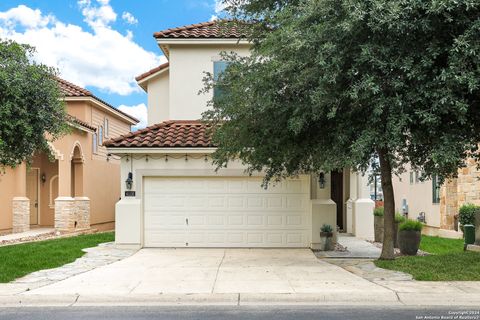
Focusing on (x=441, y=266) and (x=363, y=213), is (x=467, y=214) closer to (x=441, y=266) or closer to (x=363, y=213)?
(x=363, y=213)

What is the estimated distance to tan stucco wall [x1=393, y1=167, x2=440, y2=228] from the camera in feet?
91.4

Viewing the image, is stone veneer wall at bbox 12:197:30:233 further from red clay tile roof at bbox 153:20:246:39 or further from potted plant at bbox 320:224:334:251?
potted plant at bbox 320:224:334:251

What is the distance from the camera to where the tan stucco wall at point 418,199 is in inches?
1097

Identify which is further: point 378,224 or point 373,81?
point 378,224

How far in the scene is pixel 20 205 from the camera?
71.7ft

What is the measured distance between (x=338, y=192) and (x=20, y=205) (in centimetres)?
1316

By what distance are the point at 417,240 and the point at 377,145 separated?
622cm

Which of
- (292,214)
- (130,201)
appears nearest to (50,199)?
(130,201)

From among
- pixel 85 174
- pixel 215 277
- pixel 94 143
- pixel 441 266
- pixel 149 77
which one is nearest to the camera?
pixel 215 277

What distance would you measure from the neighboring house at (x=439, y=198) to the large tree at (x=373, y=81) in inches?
388

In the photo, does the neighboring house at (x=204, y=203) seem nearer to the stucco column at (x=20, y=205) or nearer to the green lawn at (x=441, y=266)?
the green lawn at (x=441, y=266)

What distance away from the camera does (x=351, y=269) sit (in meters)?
11.7

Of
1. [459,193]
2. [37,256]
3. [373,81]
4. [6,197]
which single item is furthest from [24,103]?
[459,193]

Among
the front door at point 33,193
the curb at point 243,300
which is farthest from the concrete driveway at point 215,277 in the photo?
the front door at point 33,193
